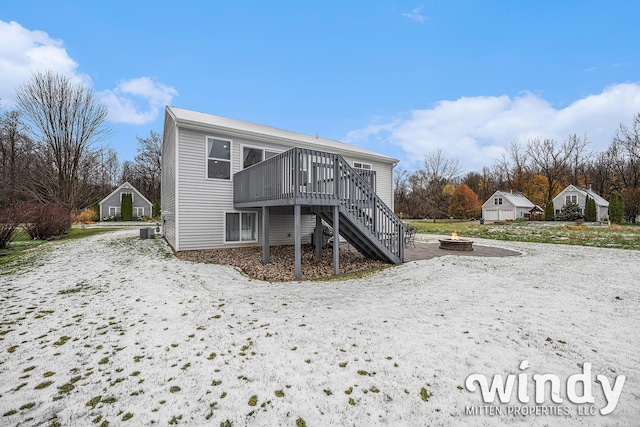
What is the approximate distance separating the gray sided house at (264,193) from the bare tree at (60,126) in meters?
17.1

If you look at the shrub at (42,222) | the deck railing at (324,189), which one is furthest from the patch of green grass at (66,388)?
the shrub at (42,222)

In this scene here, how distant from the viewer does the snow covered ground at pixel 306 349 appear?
2.29 metres

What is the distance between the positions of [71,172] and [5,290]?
20996mm

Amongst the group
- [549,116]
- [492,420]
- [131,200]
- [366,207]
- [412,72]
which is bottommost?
[492,420]

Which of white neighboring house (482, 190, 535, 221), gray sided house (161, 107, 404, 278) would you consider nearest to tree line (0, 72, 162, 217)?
gray sided house (161, 107, 404, 278)

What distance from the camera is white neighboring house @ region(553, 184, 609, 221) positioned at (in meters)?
32.6

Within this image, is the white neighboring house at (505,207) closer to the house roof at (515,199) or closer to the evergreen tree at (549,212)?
the house roof at (515,199)

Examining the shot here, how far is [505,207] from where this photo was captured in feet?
120

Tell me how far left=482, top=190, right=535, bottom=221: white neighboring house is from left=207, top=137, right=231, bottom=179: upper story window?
3819 centimetres

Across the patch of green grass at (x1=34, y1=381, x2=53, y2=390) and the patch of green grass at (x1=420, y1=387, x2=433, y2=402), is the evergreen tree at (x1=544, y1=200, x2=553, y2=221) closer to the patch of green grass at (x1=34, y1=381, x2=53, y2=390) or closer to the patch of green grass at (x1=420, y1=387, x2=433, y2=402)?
the patch of green grass at (x1=420, y1=387, x2=433, y2=402)

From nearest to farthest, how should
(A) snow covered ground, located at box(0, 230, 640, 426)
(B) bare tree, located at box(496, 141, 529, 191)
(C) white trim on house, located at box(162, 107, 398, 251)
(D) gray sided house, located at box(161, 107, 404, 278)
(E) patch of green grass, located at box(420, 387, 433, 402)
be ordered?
1. (A) snow covered ground, located at box(0, 230, 640, 426)
2. (E) patch of green grass, located at box(420, 387, 433, 402)
3. (D) gray sided house, located at box(161, 107, 404, 278)
4. (C) white trim on house, located at box(162, 107, 398, 251)
5. (B) bare tree, located at box(496, 141, 529, 191)

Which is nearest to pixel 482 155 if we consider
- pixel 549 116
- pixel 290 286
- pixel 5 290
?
pixel 549 116

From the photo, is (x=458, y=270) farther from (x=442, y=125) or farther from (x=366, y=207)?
(x=442, y=125)

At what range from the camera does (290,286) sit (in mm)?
6043
